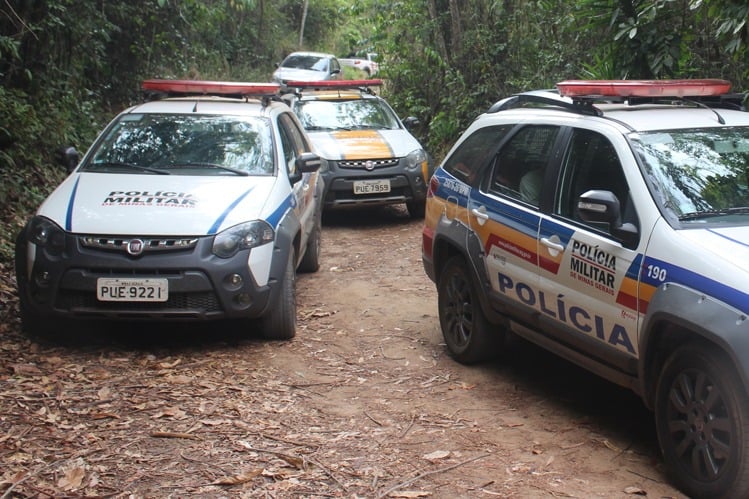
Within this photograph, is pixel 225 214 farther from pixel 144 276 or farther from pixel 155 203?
pixel 144 276

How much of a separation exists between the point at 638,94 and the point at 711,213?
1.14m

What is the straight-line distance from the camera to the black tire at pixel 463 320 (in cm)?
596

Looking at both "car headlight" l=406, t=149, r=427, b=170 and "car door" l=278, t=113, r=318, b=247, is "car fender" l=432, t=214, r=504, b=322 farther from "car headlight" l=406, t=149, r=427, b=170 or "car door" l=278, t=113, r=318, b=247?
"car headlight" l=406, t=149, r=427, b=170

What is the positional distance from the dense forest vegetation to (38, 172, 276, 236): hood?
7.70 feet

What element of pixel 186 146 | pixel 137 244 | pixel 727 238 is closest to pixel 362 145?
pixel 186 146

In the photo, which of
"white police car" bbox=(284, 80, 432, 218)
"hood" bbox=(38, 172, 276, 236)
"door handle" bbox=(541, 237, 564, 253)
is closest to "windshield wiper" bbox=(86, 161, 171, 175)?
"hood" bbox=(38, 172, 276, 236)

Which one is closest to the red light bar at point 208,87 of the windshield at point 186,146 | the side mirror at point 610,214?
the windshield at point 186,146

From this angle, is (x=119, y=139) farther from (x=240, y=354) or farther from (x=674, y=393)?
(x=674, y=393)

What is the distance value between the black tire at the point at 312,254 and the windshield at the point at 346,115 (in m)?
3.42

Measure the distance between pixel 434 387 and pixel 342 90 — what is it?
26.5 feet

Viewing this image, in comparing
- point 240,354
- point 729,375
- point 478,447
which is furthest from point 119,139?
point 729,375

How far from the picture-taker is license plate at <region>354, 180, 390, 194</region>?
11289 millimetres

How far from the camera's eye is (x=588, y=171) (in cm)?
496

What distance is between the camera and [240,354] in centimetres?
634
